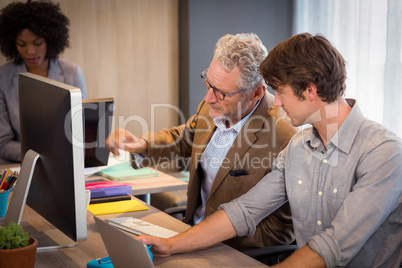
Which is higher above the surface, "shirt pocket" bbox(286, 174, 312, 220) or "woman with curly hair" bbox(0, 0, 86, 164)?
"woman with curly hair" bbox(0, 0, 86, 164)

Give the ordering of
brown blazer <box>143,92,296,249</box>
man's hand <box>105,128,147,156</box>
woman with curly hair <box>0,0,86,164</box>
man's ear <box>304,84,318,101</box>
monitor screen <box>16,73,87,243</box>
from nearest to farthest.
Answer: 1. monitor screen <box>16,73,87,243</box>
2. man's ear <box>304,84,318,101</box>
3. brown blazer <box>143,92,296,249</box>
4. man's hand <box>105,128,147,156</box>
5. woman with curly hair <box>0,0,86,164</box>

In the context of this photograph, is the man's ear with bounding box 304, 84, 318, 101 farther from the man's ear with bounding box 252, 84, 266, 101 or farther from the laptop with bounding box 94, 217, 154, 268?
the laptop with bounding box 94, 217, 154, 268

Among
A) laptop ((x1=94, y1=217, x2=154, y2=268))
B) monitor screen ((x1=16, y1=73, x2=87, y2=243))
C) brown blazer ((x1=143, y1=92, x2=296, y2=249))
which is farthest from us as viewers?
brown blazer ((x1=143, y1=92, x2=296, y2=249))

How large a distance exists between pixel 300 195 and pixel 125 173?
1.27 metres

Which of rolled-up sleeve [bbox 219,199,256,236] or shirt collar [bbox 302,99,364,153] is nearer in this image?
shirt collar [bbox 302,99,364,153]

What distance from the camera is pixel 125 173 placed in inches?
110

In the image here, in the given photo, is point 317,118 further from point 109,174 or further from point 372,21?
point 372,21

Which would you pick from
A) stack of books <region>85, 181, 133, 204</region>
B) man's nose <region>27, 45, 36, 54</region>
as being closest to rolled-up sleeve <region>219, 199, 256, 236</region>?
stack of books <region>85, 181, 133, 204</region>

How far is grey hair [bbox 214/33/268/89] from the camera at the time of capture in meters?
2.17

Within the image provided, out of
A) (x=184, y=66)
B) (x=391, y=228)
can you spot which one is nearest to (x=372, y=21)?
(x=184, y=66)

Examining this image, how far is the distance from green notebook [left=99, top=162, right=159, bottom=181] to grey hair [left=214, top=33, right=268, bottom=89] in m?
0.87

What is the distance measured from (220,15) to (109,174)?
211cm

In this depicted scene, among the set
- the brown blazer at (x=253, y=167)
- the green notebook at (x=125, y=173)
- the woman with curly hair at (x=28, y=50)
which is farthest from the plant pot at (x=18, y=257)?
the woman with curly hair at (x=28, y=50)

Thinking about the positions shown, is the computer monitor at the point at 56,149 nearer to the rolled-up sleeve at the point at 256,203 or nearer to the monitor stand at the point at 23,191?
the monitor stand at the point at 23,191
